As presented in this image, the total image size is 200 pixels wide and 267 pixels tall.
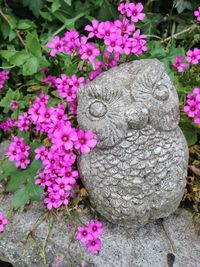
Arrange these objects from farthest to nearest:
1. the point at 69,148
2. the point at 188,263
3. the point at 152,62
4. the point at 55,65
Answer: the point at 55,65
the point at 188,263
the point at 152,62
the point at 69,148

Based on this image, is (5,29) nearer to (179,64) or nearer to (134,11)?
(134,11)

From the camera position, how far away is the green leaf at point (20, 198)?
1820mm

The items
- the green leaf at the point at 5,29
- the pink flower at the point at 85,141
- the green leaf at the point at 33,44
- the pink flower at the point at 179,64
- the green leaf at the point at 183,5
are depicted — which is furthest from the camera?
the green leaf at the point at 183,5

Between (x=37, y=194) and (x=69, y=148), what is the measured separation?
16.2 inches

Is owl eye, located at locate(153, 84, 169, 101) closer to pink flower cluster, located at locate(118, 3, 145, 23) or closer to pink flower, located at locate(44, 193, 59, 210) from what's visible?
pink flower cluster, located at locate(118, 3, 145, 23)

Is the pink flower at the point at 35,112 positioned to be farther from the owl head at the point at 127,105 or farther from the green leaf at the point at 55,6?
the green leaf at the point at 55,6

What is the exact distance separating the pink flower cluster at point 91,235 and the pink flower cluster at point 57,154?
14cm

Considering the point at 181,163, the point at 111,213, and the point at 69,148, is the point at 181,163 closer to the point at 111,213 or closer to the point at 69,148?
the point at 111,213

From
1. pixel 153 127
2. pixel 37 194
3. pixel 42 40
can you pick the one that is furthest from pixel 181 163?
pixel 42 40

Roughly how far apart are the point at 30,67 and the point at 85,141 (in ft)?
2.55

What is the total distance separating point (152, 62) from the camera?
64.0 inches

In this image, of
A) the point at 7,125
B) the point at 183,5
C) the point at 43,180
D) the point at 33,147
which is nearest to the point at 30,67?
the point at 7,125

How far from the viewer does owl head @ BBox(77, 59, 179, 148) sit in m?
1.55

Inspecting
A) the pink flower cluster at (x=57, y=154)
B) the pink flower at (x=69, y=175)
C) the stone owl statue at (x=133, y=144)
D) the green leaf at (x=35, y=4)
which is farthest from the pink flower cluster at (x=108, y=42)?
the green leaf at (x=35, y=4)
